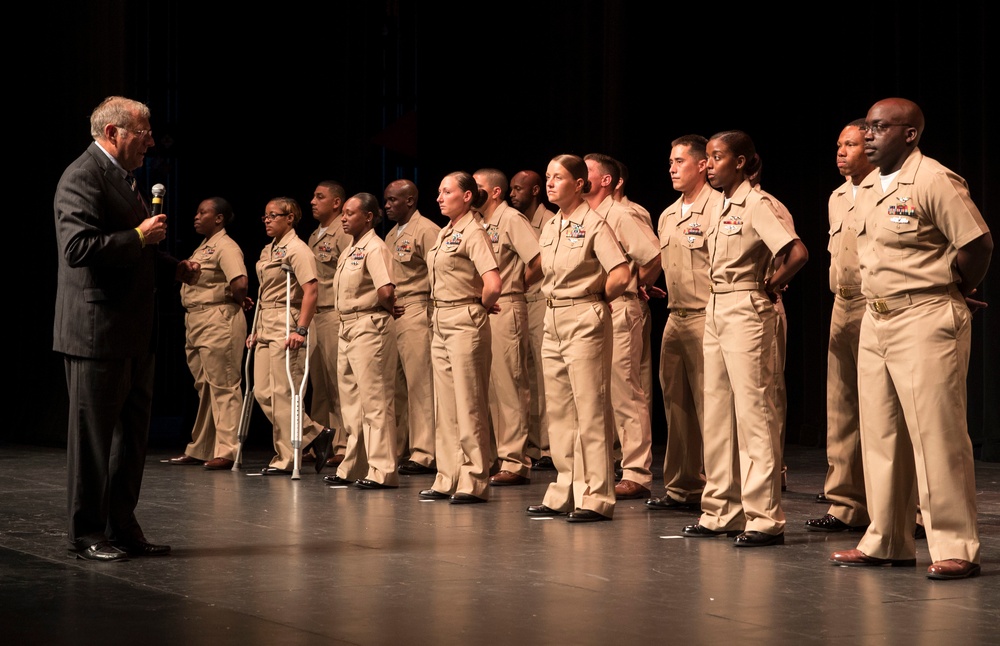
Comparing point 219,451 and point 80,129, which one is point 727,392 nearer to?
point 219,451

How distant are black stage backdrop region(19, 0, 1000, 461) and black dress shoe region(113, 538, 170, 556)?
4967mm

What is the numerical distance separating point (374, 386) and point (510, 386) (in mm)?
846

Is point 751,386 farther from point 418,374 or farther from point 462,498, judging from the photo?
point 418,374

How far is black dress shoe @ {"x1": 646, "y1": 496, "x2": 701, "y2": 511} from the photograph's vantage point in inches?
242

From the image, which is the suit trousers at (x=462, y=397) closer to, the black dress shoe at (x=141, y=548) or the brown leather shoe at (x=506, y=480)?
the brown leather shoe at (x=506, y=480)

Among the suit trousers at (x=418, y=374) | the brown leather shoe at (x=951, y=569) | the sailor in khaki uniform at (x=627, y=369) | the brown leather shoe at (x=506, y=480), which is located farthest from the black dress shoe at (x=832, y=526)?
the suit trousers at (x=418, y=374)

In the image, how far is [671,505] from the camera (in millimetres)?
6180

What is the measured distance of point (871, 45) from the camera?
877 cm

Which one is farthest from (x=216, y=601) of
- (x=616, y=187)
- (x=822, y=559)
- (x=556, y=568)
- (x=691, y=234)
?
(x=616, y=187)

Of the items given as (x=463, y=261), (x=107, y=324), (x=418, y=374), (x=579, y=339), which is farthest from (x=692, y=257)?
(x=107, y=324)

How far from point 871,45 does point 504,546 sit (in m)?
5.15

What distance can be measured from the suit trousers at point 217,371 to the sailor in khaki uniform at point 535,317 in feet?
5.76

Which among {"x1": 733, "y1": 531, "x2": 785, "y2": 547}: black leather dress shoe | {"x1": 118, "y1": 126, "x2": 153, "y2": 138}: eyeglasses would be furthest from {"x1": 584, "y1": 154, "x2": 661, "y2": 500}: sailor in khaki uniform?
{"x1": 118, "y1": 126, "x2": 153, "y2": 138}: eyeglasses

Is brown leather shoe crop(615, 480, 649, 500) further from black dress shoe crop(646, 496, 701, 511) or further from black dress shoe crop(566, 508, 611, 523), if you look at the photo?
black dress shoe crop(566, 508, 611, 523)
